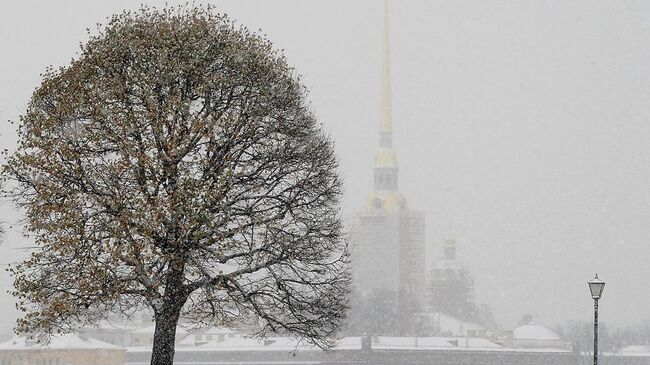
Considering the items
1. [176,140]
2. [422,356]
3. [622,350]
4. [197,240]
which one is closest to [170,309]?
[197,240]

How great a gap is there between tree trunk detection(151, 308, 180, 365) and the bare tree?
0.11 ft

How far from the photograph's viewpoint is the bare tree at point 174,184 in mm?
27422

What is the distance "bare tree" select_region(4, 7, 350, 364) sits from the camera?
27422mm

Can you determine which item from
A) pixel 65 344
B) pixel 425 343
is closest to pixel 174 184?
pixel 65 344

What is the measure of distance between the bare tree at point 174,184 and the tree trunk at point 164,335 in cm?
3

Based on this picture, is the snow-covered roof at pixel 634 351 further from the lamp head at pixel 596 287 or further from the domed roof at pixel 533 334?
the lamp head at pixel 596 287

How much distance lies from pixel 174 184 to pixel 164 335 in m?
3.76

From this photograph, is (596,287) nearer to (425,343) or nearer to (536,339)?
(425,343)

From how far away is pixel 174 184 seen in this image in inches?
1102

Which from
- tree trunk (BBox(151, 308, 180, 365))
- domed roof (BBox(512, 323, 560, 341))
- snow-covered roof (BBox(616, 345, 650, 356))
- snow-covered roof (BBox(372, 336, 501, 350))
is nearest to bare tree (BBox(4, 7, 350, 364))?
tree trunk (BBox(151, 308, 180, 365))

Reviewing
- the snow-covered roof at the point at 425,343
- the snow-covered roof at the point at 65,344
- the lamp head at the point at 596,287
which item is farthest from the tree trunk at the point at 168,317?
the snow-covered roof at the point at 425,343

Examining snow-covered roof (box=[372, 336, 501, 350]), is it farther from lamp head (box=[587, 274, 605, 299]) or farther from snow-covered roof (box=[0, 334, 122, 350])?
lamp head (box=[587, 274, 605, 299])

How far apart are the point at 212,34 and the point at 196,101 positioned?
177 centimetres

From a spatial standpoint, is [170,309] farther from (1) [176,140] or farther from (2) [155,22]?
(2) [155,22]
